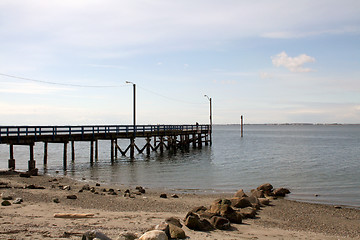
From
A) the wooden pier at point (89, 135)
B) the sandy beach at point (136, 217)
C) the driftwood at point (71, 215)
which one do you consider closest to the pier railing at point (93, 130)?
the wooden pier at point (89, 135)

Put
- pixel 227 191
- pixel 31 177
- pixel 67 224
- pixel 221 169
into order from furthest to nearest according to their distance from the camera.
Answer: pixel 221 169 < pixel 31 177 < pixel 227 191 < pixel 67 224

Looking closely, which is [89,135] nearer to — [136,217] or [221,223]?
[136,217]

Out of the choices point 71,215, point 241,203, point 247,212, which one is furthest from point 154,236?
point 241,203

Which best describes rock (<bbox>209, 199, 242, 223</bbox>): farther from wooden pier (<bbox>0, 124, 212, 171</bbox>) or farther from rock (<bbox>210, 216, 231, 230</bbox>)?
wooden pier (<bbox>0, 124, 212, 171</bbox>)

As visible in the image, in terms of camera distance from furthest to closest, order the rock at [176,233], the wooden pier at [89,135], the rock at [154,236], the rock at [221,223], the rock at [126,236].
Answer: the wooden pier at [89,135], the rock at [221,223], the rock at [176,233], the rock at [126,236], the rock at [154,236]

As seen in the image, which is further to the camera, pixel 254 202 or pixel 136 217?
pixel 254 202

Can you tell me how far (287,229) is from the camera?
462 inches

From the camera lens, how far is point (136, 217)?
11930 millimetres

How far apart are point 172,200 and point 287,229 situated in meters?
6.13

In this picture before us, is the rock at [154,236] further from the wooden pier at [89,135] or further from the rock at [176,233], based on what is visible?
the wooden pier at [89,135]

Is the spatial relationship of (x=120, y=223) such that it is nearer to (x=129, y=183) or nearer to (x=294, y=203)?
(x=294, y=203)

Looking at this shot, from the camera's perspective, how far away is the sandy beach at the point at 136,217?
10055mm

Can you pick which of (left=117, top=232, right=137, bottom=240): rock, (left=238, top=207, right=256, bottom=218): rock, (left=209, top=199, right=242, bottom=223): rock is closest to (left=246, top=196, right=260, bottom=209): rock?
(left=238, top=207, right=256, bottom=218): rock

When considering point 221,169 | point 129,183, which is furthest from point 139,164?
point 129,183
